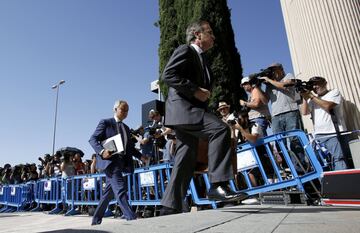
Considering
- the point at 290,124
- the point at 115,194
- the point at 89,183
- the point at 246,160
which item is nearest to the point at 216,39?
the point at 89,183

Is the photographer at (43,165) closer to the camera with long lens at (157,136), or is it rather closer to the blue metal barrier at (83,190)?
the blue metal barrier at (83,190)

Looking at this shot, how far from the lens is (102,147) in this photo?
3.58 m

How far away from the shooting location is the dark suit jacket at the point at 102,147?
3.58 meters

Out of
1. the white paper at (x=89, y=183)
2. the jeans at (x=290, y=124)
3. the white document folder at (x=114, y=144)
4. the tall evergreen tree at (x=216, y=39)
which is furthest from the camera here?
the tall evergreen tree at (x=216, y=39)

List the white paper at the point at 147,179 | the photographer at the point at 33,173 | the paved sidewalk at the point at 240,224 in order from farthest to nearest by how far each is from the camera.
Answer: the photographer at the point at 33,173, the white paper at the point at 147,179, the paved sidewalk at the point at 240,224

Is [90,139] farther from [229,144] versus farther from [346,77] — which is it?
[346,77]

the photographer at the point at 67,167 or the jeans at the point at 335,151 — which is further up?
the photographer at the point at 67,167

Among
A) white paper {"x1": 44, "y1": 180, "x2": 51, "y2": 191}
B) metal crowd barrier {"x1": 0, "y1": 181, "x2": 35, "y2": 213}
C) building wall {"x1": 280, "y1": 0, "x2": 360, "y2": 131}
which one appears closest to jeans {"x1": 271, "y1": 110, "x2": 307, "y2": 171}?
building wall {"x1": 280, "y1": 0, "x2": 360, "y2": 131}

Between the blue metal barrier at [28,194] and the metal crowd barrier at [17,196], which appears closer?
the blue metal barrier at [28,194]

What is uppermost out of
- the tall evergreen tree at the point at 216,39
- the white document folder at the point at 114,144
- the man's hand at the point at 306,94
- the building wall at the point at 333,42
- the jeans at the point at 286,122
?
the tall evergreen tree at the point at 216,39

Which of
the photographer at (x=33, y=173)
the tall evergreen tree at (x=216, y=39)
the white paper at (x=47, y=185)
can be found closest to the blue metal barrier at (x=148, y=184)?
the white paper at (x=47, y=185)

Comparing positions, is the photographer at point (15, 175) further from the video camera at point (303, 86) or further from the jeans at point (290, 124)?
the video camera at point (303, 86)

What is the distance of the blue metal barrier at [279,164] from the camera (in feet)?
12.0

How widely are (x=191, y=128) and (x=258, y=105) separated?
2.46m
